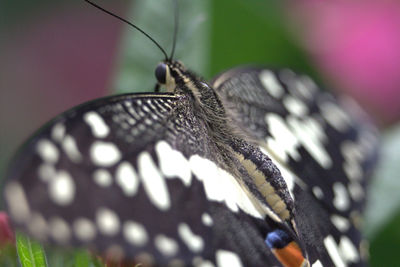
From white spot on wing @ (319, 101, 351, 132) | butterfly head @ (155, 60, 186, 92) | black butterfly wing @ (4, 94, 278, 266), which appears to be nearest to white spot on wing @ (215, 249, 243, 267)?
black butterfly wing @ (4, 94, 278, 266)

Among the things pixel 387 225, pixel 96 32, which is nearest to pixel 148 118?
pixel 387 225

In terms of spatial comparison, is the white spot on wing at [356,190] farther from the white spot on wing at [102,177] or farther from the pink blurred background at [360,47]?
the pink blurred background at [360,47]

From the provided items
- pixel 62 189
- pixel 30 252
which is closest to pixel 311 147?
pixel 30 252

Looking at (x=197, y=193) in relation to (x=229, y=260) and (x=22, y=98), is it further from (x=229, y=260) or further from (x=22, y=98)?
(x=22, y=98)

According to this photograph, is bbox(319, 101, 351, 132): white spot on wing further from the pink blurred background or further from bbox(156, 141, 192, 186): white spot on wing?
the pink blurred background

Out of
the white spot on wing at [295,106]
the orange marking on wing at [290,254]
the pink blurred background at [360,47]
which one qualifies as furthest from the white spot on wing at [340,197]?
the pink blurred background at [360,47]

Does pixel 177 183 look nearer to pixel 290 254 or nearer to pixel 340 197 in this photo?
pixel 290 254
